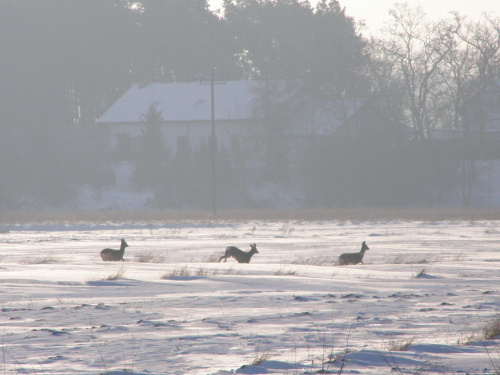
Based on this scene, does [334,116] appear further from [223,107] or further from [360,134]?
[223,107]

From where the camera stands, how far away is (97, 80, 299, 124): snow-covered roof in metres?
71.4

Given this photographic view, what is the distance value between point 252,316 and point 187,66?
242ft

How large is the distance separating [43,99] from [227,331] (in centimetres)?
6529

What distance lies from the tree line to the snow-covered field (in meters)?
45.3

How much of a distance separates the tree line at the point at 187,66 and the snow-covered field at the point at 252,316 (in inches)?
1785

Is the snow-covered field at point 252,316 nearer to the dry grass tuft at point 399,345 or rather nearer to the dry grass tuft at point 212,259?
the dry grass tuft at point 399,345

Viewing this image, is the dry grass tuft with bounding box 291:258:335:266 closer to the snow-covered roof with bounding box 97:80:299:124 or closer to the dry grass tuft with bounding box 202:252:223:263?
the dry grass tuft with bounding box 202:252:223:263

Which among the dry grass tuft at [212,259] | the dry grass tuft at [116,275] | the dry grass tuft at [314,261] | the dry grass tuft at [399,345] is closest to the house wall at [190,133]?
the dry grass tuft at [212,259]

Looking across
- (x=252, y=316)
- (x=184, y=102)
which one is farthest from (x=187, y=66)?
(x=252, y=316)

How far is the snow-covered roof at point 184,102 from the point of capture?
7144 cm

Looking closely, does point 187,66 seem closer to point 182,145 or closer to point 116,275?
point 182,145

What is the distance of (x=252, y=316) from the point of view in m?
9.53

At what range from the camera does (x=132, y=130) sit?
74062 mm

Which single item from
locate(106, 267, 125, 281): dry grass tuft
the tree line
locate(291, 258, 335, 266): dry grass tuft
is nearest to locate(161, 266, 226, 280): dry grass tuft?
locate(106, 267, 125, 281): dry grass tuft
